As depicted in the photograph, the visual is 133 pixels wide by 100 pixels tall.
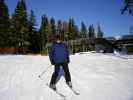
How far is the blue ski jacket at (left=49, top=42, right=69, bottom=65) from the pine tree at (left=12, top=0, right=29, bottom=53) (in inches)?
1906

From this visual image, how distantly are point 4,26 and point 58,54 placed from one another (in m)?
44.8

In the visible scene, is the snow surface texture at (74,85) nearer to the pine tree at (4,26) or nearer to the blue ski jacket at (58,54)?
the blue ski jacket at (58,54)

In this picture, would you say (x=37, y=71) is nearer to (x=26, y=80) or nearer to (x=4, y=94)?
(x=26, y=80)

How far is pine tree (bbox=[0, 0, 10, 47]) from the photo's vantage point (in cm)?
5019

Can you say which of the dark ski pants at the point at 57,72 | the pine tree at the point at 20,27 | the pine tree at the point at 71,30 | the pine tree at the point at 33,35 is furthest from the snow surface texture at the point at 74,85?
the pine tree at the point at 71,30

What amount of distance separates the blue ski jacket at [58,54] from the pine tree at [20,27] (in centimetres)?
4842

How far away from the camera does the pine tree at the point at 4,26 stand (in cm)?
5019

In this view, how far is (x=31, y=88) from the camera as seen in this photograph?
29.3 feet

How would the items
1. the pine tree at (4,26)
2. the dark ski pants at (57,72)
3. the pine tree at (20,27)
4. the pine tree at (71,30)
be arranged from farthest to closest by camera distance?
1. the pine tree at (71,30)
2. the pine tree at (20,27)
3. the pine tree at (4,26)
4. the dark ski pants at (57,72)

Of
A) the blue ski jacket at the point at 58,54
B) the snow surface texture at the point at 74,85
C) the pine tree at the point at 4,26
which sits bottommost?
the snow surface texture at the point at 74,85

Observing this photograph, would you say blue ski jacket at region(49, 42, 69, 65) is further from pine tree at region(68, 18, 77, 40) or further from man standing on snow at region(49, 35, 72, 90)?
pine tree at region(68, 18, 77, 40)

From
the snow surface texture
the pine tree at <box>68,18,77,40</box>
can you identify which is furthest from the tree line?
the snow surface texture

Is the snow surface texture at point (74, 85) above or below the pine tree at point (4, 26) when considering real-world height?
below

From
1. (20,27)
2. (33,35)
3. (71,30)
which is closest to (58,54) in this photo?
(20,27)
